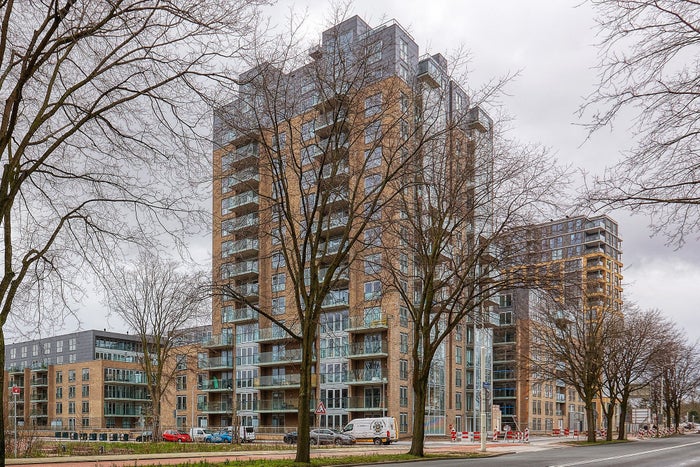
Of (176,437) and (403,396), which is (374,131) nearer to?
(403,396)

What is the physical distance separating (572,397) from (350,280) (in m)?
66.2

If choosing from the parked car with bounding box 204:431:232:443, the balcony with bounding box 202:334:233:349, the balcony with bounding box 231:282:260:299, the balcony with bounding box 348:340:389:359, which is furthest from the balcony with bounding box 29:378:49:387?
the balcony with bounding box 348:340:389:359

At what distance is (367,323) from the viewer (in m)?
58.7

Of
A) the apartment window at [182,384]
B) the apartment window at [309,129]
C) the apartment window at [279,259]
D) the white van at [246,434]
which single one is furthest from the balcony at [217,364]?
the apartment window at [309,129]

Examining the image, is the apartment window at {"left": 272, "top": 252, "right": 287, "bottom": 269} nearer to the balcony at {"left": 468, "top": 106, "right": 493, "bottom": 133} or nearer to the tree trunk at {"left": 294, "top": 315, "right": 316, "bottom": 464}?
the tree trunk at {"left": 294, "top": 315, "right": 316, "bottom": 464}

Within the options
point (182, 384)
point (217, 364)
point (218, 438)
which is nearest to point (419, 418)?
point (218, 438)

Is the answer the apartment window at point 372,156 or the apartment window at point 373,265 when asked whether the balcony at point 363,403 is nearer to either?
the apartment window at point 373,265

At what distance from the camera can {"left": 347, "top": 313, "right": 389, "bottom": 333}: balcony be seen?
186ft

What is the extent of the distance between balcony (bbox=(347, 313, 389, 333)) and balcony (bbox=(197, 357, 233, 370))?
704 inches

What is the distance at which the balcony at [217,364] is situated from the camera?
235 feet

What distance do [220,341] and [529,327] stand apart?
33352mm

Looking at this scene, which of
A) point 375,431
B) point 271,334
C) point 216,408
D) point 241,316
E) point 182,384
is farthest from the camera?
point 182,384

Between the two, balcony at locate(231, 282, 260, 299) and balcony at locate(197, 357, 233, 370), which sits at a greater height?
balcony at locate(231, 282, 260, 299)

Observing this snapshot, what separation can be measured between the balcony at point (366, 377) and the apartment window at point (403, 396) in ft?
6.88
